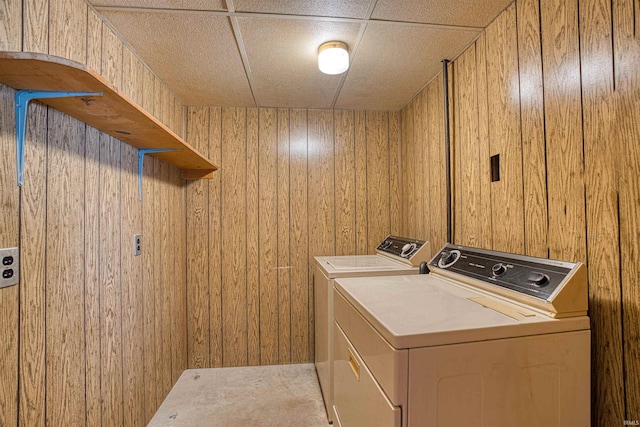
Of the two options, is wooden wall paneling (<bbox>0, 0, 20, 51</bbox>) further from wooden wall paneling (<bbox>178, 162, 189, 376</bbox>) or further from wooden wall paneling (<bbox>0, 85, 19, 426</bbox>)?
wooden wall paneling (<bbox>178, 162, 189, 376</bbox>)

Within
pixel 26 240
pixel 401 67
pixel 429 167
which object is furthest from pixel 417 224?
pixel 26 240

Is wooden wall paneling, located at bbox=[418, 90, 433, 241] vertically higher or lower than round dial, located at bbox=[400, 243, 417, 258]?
higher

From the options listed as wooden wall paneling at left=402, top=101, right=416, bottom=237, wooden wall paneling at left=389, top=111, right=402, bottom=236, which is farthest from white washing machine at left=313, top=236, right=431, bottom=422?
wooden wall paneling at left=389, top=111, right=402, bottom=236

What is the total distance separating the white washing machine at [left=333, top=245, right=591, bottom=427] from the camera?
0.81m

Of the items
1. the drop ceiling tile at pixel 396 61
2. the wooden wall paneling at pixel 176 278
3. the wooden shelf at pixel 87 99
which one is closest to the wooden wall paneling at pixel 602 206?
the drop ceiling tile at pixel 396 61

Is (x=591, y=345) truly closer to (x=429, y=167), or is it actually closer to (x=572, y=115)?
(x=572, y=115)

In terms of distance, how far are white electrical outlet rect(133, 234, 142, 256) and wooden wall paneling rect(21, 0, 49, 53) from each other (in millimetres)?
968

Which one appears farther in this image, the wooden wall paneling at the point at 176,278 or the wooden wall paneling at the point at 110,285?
the wooden wall paneling at the point at 176,278

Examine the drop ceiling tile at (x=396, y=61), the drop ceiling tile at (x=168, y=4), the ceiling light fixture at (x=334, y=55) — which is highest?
the drop ceiling tile at (x=396, y=61)

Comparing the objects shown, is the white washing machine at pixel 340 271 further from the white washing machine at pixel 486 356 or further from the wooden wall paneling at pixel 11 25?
the wooden wall paneling at pixel 11 25

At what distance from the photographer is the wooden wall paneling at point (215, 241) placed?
2.45 meters

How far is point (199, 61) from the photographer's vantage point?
5.87 ft

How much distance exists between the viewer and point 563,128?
3.60 feet

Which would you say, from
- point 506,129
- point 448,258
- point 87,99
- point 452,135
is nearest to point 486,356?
point 448,258
